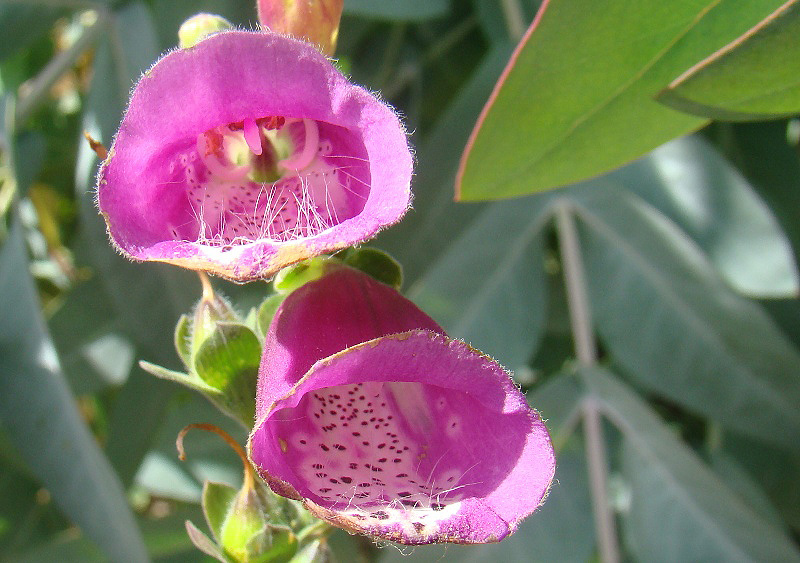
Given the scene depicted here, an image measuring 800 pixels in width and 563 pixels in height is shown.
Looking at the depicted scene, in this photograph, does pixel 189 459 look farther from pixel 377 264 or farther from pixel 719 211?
pixel 719 211

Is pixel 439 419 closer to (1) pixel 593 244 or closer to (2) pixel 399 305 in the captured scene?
(2) pixel 399 305

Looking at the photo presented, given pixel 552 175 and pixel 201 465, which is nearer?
pixel 552 175

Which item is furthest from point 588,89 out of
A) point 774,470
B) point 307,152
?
point 774,470

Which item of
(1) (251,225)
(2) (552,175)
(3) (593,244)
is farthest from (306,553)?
(3) (593,244)

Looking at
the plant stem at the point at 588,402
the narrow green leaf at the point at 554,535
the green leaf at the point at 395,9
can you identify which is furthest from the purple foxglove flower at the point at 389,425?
the green leaf at the point at 395,9

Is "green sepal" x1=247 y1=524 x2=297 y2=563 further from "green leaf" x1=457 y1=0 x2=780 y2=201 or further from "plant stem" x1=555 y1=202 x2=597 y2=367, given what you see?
"plant stem" x1=555 y1=202 x2=597 y2=367

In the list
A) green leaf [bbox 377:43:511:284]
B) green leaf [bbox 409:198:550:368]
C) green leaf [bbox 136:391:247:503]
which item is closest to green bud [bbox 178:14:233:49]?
green leaf [bbox 409:198:550:368]

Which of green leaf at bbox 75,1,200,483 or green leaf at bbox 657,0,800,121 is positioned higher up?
green leaf at bbox 657,0,800,121
